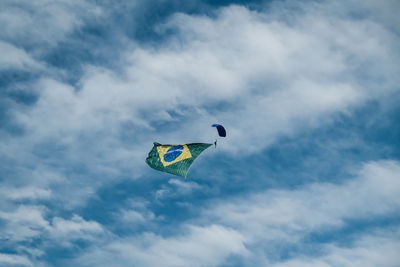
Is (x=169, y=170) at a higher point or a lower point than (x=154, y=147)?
lower

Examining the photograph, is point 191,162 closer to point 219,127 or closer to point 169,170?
point 169,170

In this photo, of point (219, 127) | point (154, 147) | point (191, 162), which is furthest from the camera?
point (154, 147)

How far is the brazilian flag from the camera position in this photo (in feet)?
184

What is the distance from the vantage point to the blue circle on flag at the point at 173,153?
57241mm

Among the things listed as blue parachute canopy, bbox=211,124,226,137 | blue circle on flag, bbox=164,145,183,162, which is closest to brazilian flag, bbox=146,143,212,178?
blue circle on flag, bbox=164,145,183,162

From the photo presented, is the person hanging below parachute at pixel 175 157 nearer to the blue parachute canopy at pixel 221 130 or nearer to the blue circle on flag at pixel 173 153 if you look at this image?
the blue circle on flag at pixel 173 153

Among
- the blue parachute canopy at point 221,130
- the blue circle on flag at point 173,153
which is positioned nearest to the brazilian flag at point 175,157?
the blue circle on flag at point 173,153

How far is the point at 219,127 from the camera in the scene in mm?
52125

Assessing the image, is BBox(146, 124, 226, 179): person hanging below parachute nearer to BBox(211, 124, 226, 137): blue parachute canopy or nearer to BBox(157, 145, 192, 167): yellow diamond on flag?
BBox(157, 145, 192, 167): yellow diamond on flag

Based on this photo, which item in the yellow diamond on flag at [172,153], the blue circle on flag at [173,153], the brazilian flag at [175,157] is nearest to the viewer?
the brazilian flag at [175,157]

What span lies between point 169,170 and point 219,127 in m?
10.2

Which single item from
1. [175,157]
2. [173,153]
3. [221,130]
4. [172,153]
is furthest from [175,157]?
[221,130]

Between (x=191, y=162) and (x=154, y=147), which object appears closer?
(x=191, y=162)

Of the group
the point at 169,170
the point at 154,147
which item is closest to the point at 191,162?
the point at 169,170
